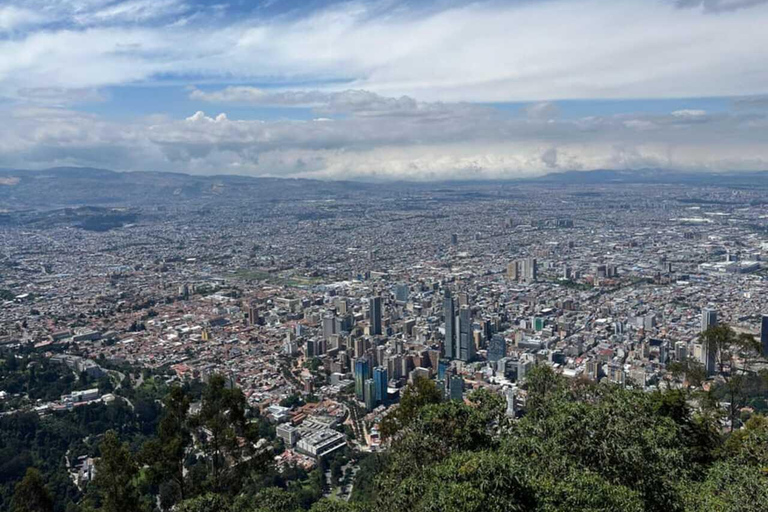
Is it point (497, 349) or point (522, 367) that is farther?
point (497, 349)

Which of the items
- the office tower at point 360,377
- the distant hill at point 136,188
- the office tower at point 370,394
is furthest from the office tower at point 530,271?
the distant hill at point 136,188

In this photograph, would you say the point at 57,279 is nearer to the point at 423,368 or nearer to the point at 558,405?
the point at 423,368

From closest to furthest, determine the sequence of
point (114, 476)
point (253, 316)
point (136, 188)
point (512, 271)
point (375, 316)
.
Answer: point (114, 476), point (375, 316), point (253, 316), point (512, 271), point (136, 188)

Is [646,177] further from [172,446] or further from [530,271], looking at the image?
[172,446]

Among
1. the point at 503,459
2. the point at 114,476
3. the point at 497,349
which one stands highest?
the point at 503,459

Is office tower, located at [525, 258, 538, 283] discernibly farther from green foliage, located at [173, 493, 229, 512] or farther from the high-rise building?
green foliage, located at [173, 493, 229, 512]

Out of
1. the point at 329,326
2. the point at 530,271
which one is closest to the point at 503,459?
the point at 329,326

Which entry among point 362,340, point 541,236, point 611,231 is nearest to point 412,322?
point 362,340

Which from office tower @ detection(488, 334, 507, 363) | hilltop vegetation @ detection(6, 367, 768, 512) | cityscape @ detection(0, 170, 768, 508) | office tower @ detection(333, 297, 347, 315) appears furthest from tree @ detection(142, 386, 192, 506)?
office tower @ detection(333, 297, 347, 315)
